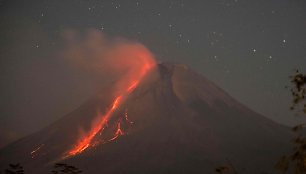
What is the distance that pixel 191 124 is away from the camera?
7206cm

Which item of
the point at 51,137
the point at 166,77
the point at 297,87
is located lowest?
the point at 51,137

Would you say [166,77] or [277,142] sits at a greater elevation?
[166,77]

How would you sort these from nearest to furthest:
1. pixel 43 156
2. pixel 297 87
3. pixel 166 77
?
pixel 297 87, pixel 43 156, pixel 166 77

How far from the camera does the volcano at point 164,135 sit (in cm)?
5756

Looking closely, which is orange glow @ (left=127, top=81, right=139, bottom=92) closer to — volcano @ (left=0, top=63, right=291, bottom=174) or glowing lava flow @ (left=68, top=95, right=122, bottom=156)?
volcano @ (left=0, top=63, right=291, bottom=174)

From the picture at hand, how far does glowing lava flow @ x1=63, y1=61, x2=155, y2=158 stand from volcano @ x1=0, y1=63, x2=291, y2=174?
16.0 inches

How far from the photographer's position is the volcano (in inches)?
2266

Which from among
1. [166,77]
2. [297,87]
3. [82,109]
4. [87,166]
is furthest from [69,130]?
[297,87]

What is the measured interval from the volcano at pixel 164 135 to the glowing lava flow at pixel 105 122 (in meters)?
0.41

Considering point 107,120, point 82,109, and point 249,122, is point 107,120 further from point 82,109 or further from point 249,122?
point 249,122

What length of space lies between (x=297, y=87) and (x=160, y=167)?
50803mm

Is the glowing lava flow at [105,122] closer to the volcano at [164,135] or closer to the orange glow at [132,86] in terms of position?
the orange glow at [132,86]

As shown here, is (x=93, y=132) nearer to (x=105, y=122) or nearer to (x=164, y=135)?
(x=105, y=122)

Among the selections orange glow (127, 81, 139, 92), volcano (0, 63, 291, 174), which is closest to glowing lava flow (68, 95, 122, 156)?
volcano (0, 63, 291, 174)
